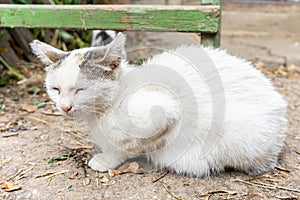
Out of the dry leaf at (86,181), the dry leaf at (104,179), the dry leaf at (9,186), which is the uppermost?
the dry leaf at (104,179)

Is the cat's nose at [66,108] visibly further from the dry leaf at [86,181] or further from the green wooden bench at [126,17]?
the green wooden bench at [126,17]

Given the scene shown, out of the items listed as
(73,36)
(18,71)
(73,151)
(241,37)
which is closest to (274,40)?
(241,37)

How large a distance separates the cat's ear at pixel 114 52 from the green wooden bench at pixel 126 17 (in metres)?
0.67

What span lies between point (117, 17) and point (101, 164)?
0.96 metres

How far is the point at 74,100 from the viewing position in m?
1.67

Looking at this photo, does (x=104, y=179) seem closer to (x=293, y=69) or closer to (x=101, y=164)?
(x=101, y=164)

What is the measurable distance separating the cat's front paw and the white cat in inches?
2.9

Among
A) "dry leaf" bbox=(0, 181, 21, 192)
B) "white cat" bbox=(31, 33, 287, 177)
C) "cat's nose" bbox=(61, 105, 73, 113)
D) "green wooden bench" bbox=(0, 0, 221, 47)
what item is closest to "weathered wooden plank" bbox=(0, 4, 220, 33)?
"green wooden bench" bbox=(0, 0, 221, 47)

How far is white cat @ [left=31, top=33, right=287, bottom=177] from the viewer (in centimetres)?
170

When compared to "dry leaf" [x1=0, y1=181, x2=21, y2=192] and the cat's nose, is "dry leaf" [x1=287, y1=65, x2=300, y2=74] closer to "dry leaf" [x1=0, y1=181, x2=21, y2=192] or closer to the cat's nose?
the cat's nose

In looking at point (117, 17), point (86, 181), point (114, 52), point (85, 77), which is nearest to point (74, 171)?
point (86, 181)

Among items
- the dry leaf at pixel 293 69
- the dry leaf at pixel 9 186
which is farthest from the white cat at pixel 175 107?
the dry leaf at pixel 293 69

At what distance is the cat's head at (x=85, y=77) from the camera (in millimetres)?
1669

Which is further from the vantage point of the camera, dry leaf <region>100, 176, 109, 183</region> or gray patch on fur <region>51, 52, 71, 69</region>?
dry leaf <region>100, 176, 109, 183</region>
